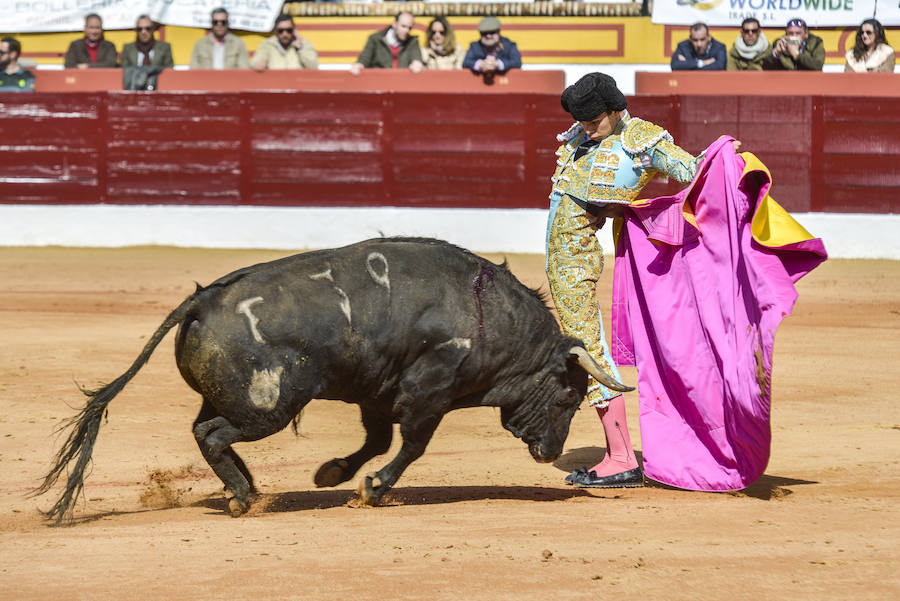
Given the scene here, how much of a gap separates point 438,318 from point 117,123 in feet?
27.4

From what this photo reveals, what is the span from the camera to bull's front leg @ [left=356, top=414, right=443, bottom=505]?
13.2ft

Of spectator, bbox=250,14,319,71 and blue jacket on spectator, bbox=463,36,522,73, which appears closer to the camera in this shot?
blue jacket on spectator, bbox=463,36,522,73

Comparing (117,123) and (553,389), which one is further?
(117,123)

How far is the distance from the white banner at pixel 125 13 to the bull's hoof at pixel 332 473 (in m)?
8.75

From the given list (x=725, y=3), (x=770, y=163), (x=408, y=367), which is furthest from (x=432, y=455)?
(x=725, y=3)

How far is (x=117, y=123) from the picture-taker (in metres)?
11.7

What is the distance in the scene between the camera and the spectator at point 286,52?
38.0 ft

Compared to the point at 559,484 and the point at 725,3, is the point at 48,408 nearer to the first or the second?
the point at 559,484

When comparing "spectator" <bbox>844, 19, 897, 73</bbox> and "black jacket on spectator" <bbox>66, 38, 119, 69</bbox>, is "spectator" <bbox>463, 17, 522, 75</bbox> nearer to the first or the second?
"spectator" <bbox>844, 19, 897, 73</bbox>

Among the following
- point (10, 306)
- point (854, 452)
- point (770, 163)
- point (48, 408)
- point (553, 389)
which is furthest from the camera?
point (770, 163)

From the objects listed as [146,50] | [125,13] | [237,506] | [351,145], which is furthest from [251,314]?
[125,13]

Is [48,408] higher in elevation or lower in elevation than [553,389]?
lower

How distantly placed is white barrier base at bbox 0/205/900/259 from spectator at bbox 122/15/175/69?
1248 millimetres

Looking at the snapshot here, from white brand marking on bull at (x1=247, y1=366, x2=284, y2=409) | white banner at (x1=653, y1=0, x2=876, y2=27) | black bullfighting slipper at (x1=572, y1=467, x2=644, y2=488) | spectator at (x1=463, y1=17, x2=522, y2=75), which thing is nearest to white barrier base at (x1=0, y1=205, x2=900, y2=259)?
spectator at (x1=463, y1=17, x2=522, y2=75)
